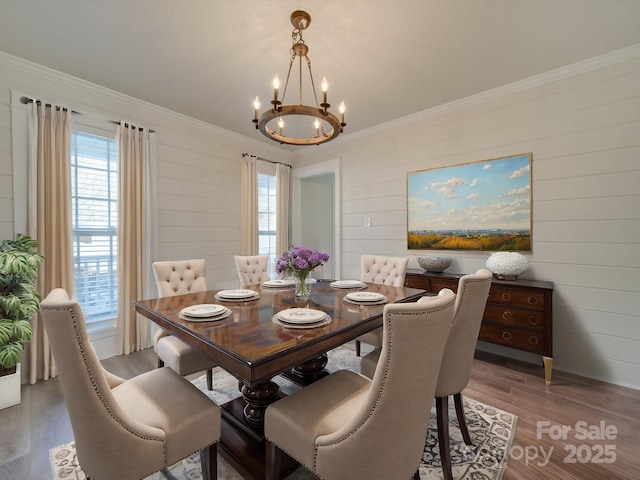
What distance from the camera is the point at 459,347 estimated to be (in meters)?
1.50

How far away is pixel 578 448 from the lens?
1721mm

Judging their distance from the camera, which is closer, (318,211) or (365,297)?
(365,297)

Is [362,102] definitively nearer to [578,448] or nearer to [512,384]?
[512,384]

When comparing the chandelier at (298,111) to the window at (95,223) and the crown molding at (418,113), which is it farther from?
the window at (95,223)

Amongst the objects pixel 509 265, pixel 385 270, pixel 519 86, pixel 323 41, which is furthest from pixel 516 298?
pixel 323 41

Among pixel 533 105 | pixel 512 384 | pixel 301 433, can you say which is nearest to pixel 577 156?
pixel 533 105

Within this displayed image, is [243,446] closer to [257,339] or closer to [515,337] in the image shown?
[257,339]

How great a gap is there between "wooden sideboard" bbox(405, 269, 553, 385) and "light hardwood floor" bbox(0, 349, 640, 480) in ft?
0.89

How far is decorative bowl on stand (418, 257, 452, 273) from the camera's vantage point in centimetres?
310

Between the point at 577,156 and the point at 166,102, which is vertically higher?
the point at 166,102

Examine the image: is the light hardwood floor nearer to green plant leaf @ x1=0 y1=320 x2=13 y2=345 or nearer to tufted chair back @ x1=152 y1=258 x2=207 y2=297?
green plant leaf @ x1=0 y1=320 x2=13 y2=345

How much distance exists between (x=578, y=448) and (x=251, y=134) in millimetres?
4447

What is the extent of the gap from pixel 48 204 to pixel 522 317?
4.31m

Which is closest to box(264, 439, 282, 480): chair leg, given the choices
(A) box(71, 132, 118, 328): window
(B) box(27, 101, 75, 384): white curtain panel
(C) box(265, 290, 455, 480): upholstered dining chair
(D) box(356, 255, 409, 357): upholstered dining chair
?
(C) box(265, 290, 455, 480): upholstered dining chair
